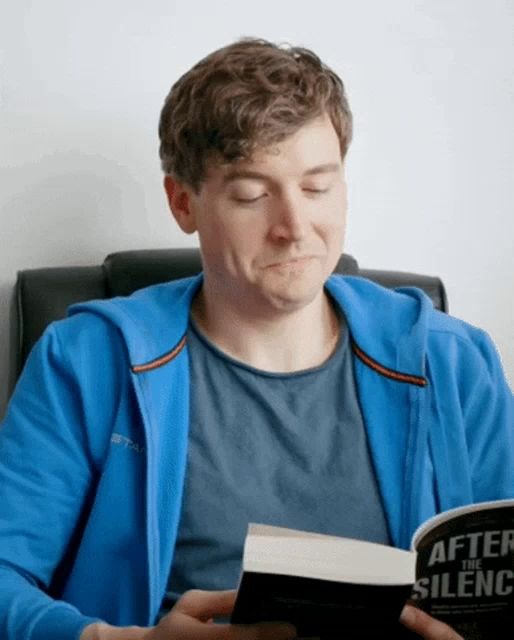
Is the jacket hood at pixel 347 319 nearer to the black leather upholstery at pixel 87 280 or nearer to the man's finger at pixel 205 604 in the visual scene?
the black leather upholstery at pixel 87 280

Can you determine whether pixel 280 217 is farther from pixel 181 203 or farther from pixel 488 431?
pixel 488 431

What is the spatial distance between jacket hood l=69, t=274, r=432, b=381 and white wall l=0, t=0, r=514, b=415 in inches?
13.7

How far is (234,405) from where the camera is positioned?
137 centimetres

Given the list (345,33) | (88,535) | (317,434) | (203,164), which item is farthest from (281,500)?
(345,33)

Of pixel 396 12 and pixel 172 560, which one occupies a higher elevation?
pixel 396 12

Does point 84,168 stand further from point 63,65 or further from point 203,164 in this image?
point 203,164

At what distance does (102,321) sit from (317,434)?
1.03 ft

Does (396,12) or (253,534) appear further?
(396,12)

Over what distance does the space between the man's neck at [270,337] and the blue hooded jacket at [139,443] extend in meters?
0.05

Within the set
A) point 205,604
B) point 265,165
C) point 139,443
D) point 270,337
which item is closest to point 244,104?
point 265,165

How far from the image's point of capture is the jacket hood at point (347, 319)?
137 cm

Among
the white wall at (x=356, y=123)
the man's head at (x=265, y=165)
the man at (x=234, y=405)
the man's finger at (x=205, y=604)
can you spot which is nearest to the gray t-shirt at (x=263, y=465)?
the man at (x=234, y=405)

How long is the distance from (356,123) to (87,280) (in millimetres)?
588

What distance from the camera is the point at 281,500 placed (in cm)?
132
